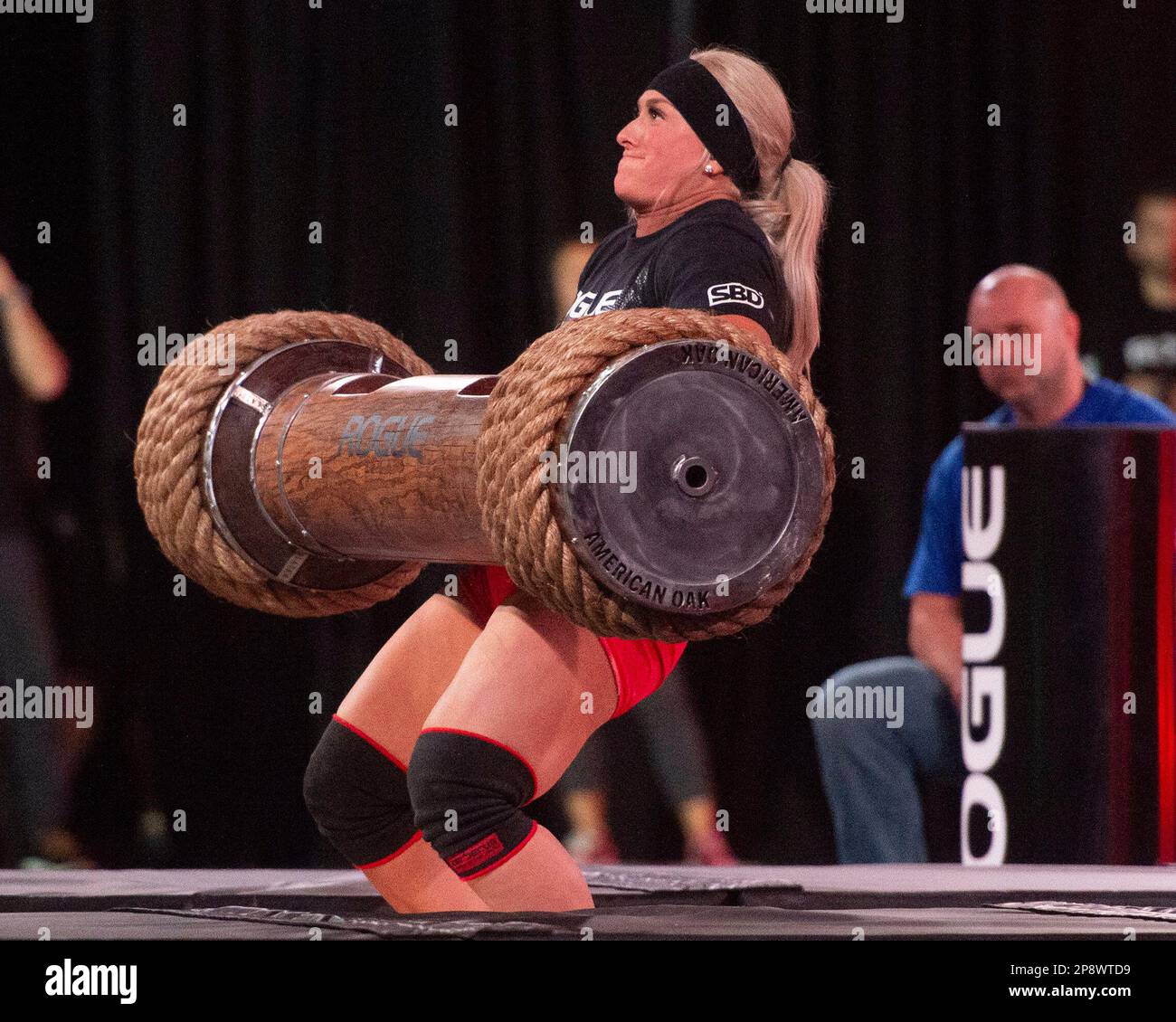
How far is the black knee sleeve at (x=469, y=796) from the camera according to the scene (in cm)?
164

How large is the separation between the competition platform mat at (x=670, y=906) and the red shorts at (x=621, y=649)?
0.79 feet

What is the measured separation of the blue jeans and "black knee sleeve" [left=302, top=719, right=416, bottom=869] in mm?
998

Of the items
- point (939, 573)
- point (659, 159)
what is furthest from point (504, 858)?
point (939, 573)

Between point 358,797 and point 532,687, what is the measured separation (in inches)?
13.0

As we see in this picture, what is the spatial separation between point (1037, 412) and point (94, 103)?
1678 mm

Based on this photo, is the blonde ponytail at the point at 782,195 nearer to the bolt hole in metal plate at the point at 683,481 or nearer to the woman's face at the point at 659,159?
the woman's face at the point at 659,159

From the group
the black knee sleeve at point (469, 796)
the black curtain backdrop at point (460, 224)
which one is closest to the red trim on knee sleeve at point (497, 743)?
the black knee sleeve at point (469, 796)

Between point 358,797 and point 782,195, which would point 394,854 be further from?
point 782,195

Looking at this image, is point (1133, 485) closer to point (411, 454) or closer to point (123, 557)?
point (411, 454)

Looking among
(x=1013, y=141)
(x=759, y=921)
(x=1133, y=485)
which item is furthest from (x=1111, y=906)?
(x=1013, y=141)

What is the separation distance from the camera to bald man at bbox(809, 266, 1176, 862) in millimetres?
2674

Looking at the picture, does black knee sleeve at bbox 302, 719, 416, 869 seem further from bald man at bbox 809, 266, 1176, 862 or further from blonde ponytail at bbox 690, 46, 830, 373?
bald man at bbox 809, 266, 1176, 862

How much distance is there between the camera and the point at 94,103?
8.84 ft

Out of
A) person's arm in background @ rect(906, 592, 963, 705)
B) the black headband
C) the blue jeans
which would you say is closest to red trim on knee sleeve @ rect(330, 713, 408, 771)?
the black headband
